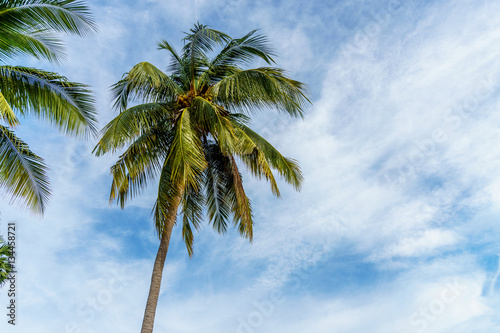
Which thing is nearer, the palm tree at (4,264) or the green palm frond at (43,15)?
the green palm frond at (43,15)

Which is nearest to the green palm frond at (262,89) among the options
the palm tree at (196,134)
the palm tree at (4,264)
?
the palm tree at (196,134)

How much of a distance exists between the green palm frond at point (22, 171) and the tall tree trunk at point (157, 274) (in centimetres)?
272

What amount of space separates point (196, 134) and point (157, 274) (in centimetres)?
363

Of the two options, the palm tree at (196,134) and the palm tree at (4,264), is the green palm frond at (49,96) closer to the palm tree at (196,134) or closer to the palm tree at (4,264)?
the palm tree at (196,134)

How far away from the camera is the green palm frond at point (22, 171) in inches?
334

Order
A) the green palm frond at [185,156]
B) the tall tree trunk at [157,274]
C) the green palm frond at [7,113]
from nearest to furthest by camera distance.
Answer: the green palm frond at [7,113] < the tall tree trunk at [157,274] < the green palm frond at [185,156]

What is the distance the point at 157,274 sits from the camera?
956cm

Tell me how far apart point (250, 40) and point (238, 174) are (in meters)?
3.78

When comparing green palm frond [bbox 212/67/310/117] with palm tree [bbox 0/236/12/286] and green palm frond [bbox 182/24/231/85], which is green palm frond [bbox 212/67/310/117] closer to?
green palm frond [bbox 182/24/231/85]

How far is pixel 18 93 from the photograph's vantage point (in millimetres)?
8281

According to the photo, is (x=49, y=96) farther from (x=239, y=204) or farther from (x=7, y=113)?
(x=239, y=204)

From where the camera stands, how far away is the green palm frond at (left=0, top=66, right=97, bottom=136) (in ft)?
27.0

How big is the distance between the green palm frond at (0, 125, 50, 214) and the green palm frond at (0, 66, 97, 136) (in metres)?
0.78

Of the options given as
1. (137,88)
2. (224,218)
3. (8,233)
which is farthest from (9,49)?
(8,233)
